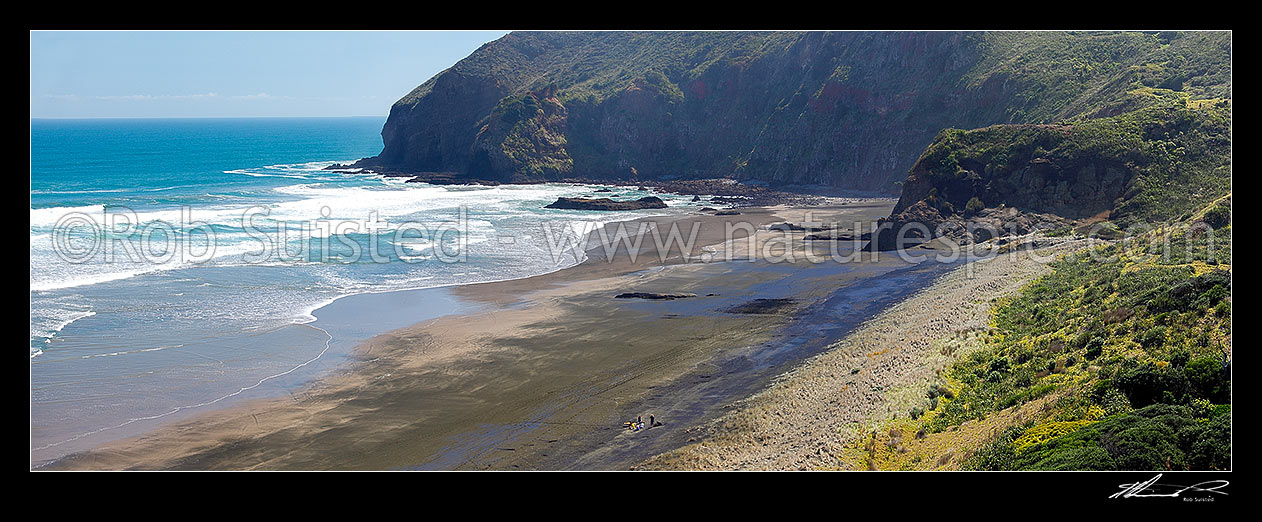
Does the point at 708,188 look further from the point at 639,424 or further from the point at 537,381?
the point at 639,424

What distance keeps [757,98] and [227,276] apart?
5889 cm

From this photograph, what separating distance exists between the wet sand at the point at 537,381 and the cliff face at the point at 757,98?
2836 centimetres

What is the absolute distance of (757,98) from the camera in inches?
3137

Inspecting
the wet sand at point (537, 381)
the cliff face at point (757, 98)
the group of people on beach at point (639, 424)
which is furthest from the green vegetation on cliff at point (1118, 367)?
the cliff face at point (757, 98)

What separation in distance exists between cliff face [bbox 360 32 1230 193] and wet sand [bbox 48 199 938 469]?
28.4m

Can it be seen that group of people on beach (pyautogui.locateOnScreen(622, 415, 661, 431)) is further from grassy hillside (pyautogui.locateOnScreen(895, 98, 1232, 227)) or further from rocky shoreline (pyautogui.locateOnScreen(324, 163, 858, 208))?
rocky shoreline (pyautogui.locateOnScreen(324, 163, 858, 208))

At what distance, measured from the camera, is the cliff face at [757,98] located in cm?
5409

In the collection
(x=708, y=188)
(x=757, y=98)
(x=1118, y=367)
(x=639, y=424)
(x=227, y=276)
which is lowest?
(x=639, y=424)

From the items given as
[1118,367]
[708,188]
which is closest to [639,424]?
[1118,367]

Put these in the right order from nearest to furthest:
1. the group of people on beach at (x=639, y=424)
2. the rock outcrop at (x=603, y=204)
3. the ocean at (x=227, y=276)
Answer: the group of people on beach at (x=639, y=424), the ocean at (x=227, y=276), the rock outcrop at (x=603, y=204)

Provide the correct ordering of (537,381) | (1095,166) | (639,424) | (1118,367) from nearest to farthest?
(1118,367) → (639,424) → (537,381) → (1095,166)

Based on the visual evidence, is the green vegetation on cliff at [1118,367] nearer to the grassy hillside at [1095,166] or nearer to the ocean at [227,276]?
the grassy hillside at [1095,166]
